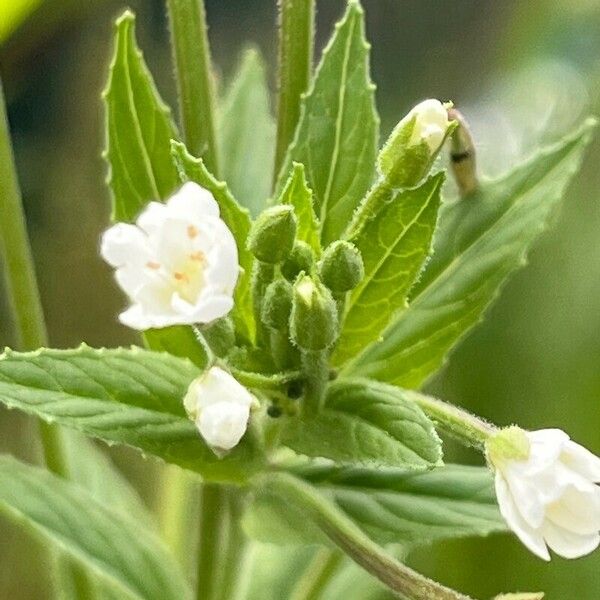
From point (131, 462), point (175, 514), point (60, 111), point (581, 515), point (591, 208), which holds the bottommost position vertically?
Answer: point (581, 515)

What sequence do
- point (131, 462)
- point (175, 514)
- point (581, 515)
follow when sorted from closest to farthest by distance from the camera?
point (581, 515) → point (175, 514) → point (131, 462)

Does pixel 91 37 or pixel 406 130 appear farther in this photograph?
pixel 91 37

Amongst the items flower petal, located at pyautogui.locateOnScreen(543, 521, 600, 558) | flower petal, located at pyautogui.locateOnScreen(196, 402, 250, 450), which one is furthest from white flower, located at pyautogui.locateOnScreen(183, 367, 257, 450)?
flower petal, located at pyautogui.locateOnScreen(543, 521, 600, 558)

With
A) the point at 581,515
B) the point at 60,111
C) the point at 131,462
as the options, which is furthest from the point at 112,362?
the point at 60,111

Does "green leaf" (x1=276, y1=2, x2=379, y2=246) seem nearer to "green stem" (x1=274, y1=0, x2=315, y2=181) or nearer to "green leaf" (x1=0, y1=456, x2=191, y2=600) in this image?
"green stem" (x1=274, y1=0, x2=315, y2=181)

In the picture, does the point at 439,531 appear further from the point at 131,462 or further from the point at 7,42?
the point at 7,42

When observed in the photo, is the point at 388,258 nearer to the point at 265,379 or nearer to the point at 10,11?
the point at 265,379
